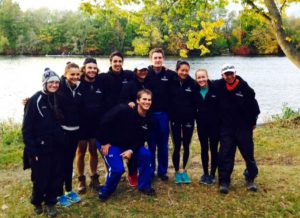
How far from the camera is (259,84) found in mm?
34844

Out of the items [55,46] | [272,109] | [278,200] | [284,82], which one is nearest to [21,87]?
[272,109]

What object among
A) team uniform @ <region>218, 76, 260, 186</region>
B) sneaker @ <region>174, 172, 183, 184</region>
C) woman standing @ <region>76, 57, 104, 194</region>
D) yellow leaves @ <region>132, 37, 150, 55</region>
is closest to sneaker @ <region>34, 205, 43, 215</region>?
woman standing @ <region>76, 57, 104, 194</region>

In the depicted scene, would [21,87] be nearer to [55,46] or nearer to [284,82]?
[284,82]

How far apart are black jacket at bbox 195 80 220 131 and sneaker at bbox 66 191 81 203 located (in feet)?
8.69

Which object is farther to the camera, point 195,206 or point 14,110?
point 14,110

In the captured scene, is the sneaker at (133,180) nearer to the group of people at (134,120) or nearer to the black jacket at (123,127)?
the group of people at (134,120)

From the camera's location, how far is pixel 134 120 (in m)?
6.85

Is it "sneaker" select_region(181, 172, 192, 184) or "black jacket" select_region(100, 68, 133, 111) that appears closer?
"black jacket" select_region(100, 68, 133, 111)

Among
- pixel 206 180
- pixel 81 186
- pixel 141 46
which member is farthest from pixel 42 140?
pixel 141 46

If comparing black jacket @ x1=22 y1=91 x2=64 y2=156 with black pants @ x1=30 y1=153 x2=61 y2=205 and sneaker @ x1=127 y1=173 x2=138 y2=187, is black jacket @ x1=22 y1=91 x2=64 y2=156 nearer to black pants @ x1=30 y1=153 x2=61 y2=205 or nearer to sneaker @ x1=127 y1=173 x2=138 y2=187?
black pants @ x1=30 y1=153 x2=61 y2=205

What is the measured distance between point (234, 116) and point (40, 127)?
11.2 ft

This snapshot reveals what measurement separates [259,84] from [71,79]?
99.9 feet

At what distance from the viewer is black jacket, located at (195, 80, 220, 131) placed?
7086mm

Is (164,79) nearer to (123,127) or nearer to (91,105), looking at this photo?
(123,127)
